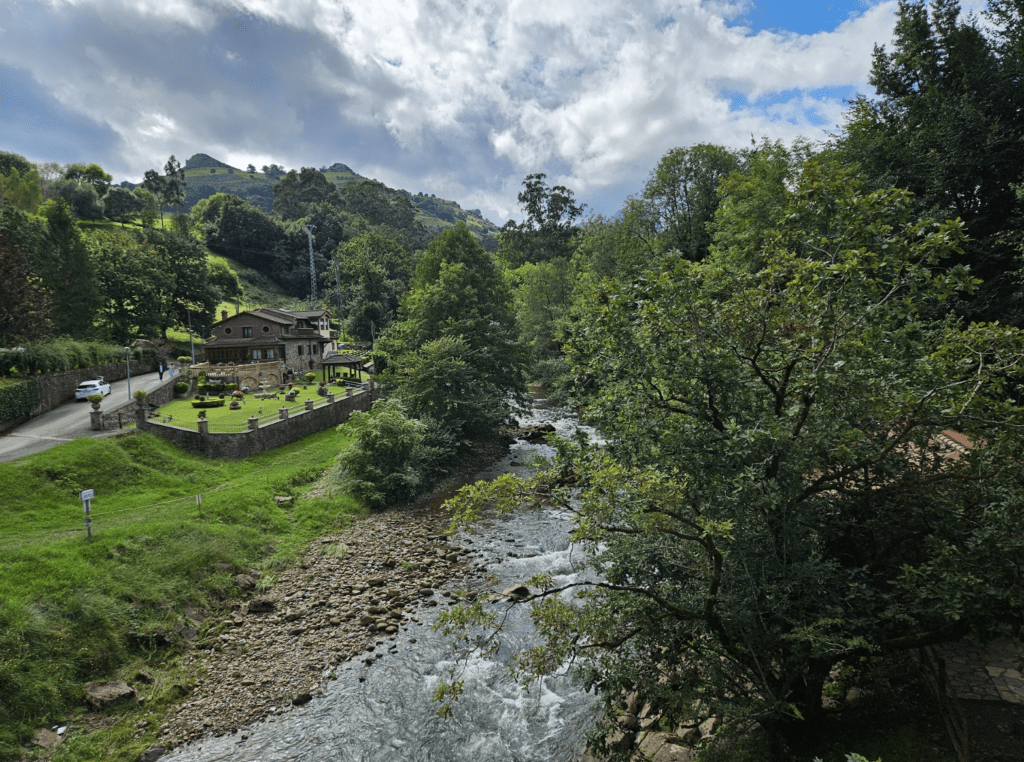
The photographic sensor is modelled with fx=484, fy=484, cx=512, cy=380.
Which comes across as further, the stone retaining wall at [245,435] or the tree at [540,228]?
the tree at [540,228]

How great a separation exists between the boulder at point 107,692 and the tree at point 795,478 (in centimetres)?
1164

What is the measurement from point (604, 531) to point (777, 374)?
4.01m

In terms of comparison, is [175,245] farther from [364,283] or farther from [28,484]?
[28,484]

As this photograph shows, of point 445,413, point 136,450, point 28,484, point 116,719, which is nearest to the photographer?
point 116,719

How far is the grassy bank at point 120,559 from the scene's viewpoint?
11867mm

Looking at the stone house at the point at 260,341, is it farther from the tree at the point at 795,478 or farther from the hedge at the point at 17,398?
the tree at the point at 795,478

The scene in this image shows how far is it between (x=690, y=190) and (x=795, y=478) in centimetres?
4401

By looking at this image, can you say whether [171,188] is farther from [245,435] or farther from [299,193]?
[245,435]

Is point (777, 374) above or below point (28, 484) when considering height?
above

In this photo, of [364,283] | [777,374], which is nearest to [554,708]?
[777,374]

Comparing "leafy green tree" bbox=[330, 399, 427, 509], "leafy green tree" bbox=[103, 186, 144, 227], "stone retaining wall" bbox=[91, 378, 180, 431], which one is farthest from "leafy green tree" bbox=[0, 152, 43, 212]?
"leafy green tree" bbox=[330, 399, 427, 509]

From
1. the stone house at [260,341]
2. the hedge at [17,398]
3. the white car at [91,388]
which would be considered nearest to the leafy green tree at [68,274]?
the white car at [91,388]

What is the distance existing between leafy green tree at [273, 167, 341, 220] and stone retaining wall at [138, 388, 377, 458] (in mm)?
101586

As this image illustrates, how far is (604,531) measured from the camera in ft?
25.4
